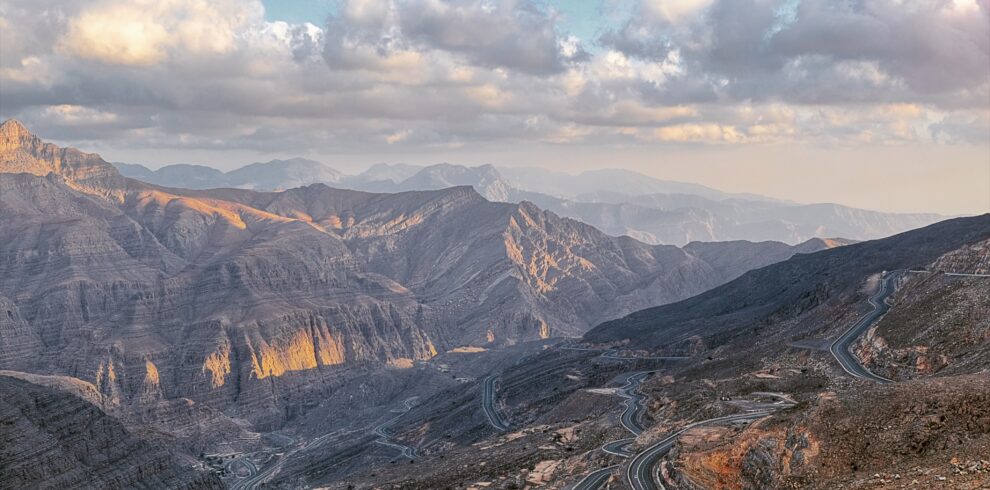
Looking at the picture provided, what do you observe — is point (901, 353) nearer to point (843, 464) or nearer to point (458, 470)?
point (843, 464)

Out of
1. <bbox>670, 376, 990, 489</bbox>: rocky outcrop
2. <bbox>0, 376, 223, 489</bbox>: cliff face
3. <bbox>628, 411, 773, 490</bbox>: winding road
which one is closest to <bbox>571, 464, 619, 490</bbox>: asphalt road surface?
<bbox>628, 411, 773, 490</bbox>: winding road

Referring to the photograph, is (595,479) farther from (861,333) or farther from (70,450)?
(70,450)

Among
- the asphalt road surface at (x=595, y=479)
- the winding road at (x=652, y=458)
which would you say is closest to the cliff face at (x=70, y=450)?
the asphalt road surface at (x=595, y=479)

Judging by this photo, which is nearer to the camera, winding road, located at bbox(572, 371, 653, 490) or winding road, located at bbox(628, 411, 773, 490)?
winding road, located at bbox(628, 411, 773, 490)

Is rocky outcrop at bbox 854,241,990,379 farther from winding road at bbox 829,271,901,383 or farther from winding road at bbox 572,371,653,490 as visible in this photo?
winding road at bbox 572,371,653,490

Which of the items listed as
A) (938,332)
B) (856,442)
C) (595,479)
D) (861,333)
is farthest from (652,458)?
(861,333)

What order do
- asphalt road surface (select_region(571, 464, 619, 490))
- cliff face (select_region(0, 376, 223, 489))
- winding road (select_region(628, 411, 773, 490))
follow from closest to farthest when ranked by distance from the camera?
1. winding road (select_region(628, 411, 773, 490))
2. asphalt road surface (select_region(571, 464, 619, 490))
3. cliff face (select_region(0, 376, 223, 489))
